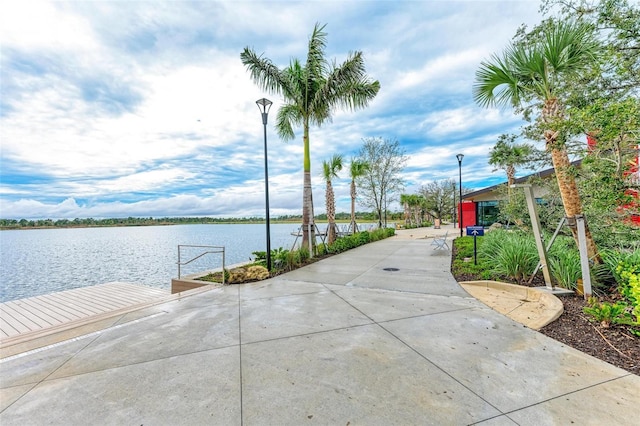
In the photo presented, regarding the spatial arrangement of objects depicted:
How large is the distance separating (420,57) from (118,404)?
39.1 feet

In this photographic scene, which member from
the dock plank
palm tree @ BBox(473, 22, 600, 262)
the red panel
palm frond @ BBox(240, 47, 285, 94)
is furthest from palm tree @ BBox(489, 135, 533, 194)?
the red panel

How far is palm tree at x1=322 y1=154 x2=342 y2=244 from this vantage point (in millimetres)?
12116

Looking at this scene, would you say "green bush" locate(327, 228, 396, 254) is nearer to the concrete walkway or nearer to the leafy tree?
the concrete walkway

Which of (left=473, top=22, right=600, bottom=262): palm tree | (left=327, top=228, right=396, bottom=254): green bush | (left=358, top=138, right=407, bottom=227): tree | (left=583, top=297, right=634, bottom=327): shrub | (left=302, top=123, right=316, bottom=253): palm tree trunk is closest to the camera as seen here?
(left=583, top=297, right=634, bottom=327): shrub

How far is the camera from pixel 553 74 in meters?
4.86

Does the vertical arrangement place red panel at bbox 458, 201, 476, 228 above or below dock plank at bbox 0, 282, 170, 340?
above

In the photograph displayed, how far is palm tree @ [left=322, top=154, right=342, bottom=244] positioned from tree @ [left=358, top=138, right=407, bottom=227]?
5.56 m

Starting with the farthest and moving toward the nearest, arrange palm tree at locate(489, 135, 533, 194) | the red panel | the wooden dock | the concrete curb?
the red panel < palm tree at locate(489, 135, 533, 194) < the wooden dock < the concrete curb

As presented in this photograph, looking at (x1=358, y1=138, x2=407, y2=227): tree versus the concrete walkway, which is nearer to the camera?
the concrete walkway

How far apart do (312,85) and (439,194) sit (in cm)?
3407

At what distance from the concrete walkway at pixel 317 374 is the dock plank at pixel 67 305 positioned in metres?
2.47

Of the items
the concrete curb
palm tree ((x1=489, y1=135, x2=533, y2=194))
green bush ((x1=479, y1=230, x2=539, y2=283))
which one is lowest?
the concrete curb

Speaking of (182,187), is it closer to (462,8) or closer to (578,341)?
(462,8)

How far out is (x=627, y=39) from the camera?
13.7ft
